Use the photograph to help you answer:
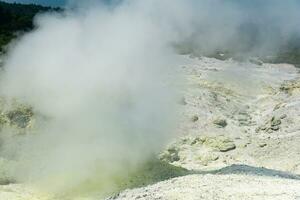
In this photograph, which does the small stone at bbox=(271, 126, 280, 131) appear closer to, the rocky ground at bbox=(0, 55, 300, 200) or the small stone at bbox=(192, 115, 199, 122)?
the rocky ground at bbox=(0, 55, 300, 200)

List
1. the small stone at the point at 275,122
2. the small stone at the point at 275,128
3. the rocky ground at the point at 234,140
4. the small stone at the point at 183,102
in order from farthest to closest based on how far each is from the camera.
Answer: the small stone at the point at 183,102 < the small stone at the point at 275,122 < the small stone at the point at 275,128 < the rocky ground at the point at 234,140

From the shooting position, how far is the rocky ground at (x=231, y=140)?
10.9 meters

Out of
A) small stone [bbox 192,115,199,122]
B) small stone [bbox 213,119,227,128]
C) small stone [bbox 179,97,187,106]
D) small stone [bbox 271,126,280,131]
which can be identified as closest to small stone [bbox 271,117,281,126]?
small stone [bbox 271,126,280,131]

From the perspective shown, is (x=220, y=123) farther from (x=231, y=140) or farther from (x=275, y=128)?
(x=231, y=140)

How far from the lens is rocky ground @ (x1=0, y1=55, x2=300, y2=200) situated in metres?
10.9

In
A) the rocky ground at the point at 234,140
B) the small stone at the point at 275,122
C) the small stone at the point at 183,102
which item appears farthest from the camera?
the small stone at the point at 183,102

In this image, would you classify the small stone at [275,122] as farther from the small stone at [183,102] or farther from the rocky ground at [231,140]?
the small stone at [183,102]

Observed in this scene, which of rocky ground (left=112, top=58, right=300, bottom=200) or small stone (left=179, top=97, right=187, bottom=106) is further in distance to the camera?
small stone (left=179, top=97, right=187, bottom=106)

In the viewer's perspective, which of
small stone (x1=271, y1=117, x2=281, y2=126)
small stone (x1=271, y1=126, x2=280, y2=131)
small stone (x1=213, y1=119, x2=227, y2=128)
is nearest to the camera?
small stone (x1=271, y1=126, x2=280, y2=131)

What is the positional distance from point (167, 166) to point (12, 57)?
25.3 feet

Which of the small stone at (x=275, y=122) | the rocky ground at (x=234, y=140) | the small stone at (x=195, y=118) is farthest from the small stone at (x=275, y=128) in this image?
the small stone at (x=195, y=118)

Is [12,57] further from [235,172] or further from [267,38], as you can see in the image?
[267,38]

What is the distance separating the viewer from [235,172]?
12758mm

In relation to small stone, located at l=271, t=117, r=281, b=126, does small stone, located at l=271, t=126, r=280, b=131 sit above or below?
below
